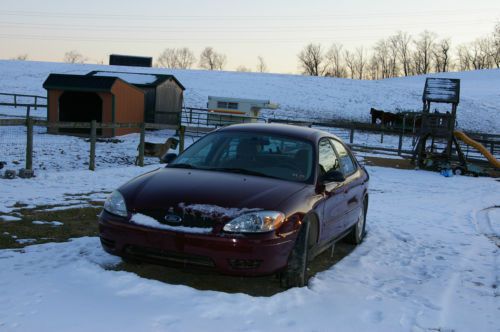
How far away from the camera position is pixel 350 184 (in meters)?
6.27

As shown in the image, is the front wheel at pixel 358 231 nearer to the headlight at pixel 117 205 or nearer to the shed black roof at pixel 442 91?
the headlight at pixel 117 205

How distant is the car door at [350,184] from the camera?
6156 millimetres

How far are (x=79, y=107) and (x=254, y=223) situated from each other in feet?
84.2

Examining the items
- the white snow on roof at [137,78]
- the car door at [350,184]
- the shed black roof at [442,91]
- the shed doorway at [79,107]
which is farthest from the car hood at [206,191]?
the white snow on roof at [137,78]

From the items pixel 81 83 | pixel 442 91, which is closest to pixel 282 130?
pixel 442 91

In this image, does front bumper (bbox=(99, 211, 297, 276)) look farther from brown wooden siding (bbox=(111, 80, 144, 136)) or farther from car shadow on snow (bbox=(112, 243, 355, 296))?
brown wooden siding (bbox=(111, 80, 144, 136))

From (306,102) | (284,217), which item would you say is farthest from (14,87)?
(284,217)

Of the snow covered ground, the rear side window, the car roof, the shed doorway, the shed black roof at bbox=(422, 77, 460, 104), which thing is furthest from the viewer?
the shed doorway

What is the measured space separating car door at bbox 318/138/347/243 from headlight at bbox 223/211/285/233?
964mm

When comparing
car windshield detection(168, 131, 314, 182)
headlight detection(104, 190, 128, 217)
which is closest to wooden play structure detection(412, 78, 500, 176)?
car windshield detection(168, 131, 314, 182)

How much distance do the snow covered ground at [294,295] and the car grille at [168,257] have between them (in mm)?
194

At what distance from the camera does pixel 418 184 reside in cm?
1472

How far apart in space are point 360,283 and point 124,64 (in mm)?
71590

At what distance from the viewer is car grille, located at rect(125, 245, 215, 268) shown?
14.0 feet
